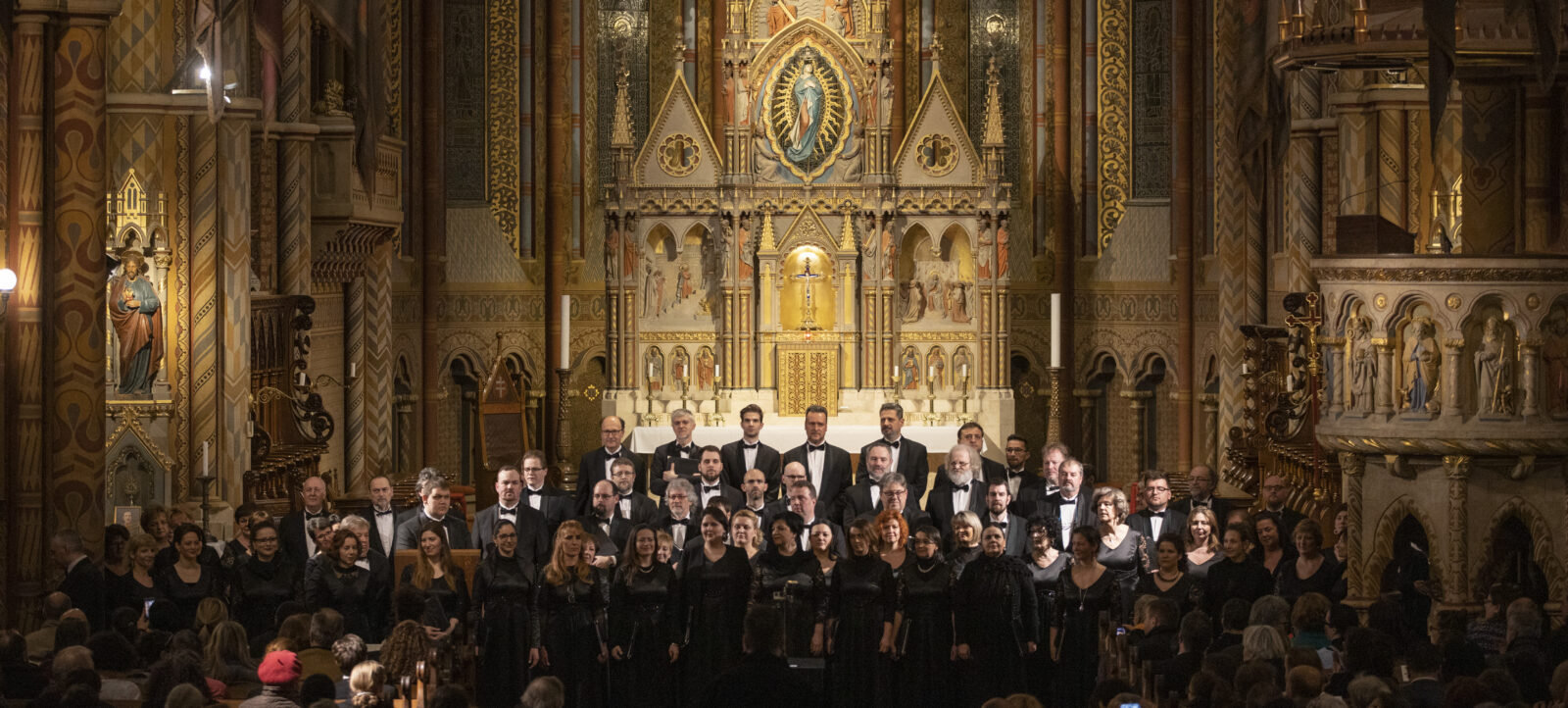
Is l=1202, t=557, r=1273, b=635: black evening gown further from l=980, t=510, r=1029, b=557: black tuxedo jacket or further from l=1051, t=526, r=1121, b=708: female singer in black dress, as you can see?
l=980, t=510, r=1029, b=557: black tuxedo jacket

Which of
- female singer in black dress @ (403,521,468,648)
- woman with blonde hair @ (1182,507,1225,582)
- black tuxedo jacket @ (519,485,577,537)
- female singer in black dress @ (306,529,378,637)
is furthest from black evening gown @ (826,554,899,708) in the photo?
black tuxedo jacket @ (519,485,577,537)

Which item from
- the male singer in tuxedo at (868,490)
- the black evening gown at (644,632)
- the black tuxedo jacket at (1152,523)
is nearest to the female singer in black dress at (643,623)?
the black evening gown at (644,632)

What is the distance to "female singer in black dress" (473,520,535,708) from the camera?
12141mm

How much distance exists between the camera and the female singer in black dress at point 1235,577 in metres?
11.9

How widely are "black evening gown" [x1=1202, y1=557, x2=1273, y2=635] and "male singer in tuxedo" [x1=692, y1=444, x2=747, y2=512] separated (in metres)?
3.55

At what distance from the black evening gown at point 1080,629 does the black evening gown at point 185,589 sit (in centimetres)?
458

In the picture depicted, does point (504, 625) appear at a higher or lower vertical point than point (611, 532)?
lower

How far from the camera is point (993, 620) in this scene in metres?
12.5

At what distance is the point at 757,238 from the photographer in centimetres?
2209

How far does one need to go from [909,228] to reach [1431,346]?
10.7 m

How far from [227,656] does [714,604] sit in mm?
3484

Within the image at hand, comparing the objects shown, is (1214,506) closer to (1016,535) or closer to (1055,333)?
(1016,535)

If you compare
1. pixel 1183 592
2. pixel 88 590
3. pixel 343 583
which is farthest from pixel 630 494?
pixel 1183 592

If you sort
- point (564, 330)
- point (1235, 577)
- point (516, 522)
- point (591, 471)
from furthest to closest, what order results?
point (564, 330), point (591, 471), point (516, 522), point (1235, 577)
